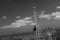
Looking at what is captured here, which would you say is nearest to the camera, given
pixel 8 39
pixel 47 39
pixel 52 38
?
pixel 52 38

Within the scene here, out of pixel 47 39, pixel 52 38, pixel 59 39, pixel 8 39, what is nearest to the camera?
pixel 52 38

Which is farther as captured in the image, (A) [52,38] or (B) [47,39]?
(B) [47,39]

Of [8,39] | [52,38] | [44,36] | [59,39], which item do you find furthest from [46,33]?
[8,39]

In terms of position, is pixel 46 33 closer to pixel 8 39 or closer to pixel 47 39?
pixel 47 39

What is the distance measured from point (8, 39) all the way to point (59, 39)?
341ft

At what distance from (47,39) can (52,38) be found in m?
5.14

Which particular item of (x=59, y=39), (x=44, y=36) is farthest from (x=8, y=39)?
(x=44, y=36)

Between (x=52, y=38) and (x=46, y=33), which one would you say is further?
(x=46, y=33)

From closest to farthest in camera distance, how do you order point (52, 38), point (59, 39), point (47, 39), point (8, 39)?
point (52, 38), point (47, 39), point (59, 39), point (8, 39)

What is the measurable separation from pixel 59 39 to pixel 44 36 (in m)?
65.1

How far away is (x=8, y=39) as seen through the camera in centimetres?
19988

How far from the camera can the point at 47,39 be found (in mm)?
55438

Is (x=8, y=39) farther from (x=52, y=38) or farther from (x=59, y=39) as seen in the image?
(x=52, y=38)


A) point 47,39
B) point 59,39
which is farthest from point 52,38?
point 59,39
